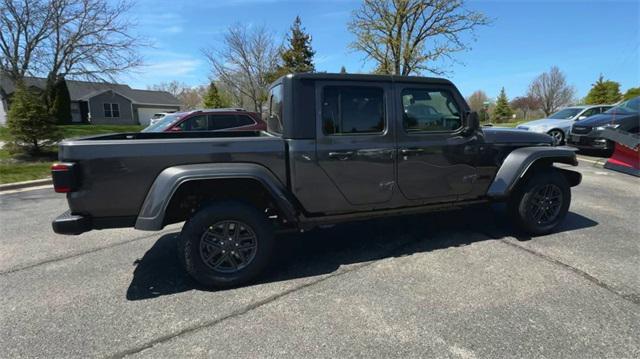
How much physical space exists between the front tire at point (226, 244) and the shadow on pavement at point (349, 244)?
0.20 m

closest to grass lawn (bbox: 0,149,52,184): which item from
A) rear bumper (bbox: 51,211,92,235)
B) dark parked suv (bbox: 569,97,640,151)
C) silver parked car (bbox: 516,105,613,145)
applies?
rear bumper (bbox: 51,211,92,235)

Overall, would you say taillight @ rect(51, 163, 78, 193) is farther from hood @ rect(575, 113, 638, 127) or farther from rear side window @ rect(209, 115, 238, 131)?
hood @ rect(575, 113, 638, 127)

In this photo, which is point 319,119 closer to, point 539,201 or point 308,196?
point 308,196

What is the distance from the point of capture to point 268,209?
149 inches

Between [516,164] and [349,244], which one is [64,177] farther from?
[516,164]

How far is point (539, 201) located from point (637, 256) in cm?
103

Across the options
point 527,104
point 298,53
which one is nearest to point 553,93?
point 527,104

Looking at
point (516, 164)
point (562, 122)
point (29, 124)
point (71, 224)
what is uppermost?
point (29, 124)

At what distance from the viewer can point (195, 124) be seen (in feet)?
30.6

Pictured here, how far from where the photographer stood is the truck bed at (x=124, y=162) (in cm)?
285

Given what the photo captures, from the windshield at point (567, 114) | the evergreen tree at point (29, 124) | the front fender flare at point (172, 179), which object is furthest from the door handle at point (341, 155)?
the windshield at point (567, 114)

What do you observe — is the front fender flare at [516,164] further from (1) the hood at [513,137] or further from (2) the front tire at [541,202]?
(2) the front tire at [541,202]

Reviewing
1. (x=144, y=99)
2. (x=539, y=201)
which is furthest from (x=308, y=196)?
(x=144, y=99)

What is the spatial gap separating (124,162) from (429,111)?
3030 millimetres
